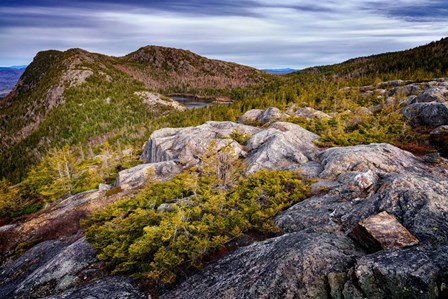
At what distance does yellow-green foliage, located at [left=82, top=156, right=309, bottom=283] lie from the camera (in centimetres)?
1517

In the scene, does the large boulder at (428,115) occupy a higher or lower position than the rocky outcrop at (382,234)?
higher

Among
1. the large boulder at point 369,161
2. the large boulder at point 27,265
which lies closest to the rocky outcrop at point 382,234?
the large boulder at point 369,161

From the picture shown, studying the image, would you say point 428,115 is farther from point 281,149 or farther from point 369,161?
point 369,161

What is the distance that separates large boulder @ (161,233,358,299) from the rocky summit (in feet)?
0.13

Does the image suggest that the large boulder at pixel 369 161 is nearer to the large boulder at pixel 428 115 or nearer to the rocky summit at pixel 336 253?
the rocky summit at pixel 336 253

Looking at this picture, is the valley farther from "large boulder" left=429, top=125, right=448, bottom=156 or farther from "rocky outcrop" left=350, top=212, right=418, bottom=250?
"large boulder" left=429, top=125, right=448, bottom=156

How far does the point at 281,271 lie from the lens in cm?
1040

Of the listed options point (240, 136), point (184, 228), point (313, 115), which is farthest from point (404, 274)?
point (313, 115)

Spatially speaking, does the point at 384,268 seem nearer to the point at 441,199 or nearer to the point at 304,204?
the point at 441,199

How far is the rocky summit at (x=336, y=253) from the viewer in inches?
333

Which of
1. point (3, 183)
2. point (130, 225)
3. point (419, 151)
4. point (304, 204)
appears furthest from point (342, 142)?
point (3, 183)

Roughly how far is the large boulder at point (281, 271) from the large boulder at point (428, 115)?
4391 centimetres

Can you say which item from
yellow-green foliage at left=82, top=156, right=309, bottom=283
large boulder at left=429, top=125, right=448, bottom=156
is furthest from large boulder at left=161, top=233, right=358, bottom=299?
large boulder at left=429, top=125, right=448, bottom=156

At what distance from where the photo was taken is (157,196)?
24797 millimetres
